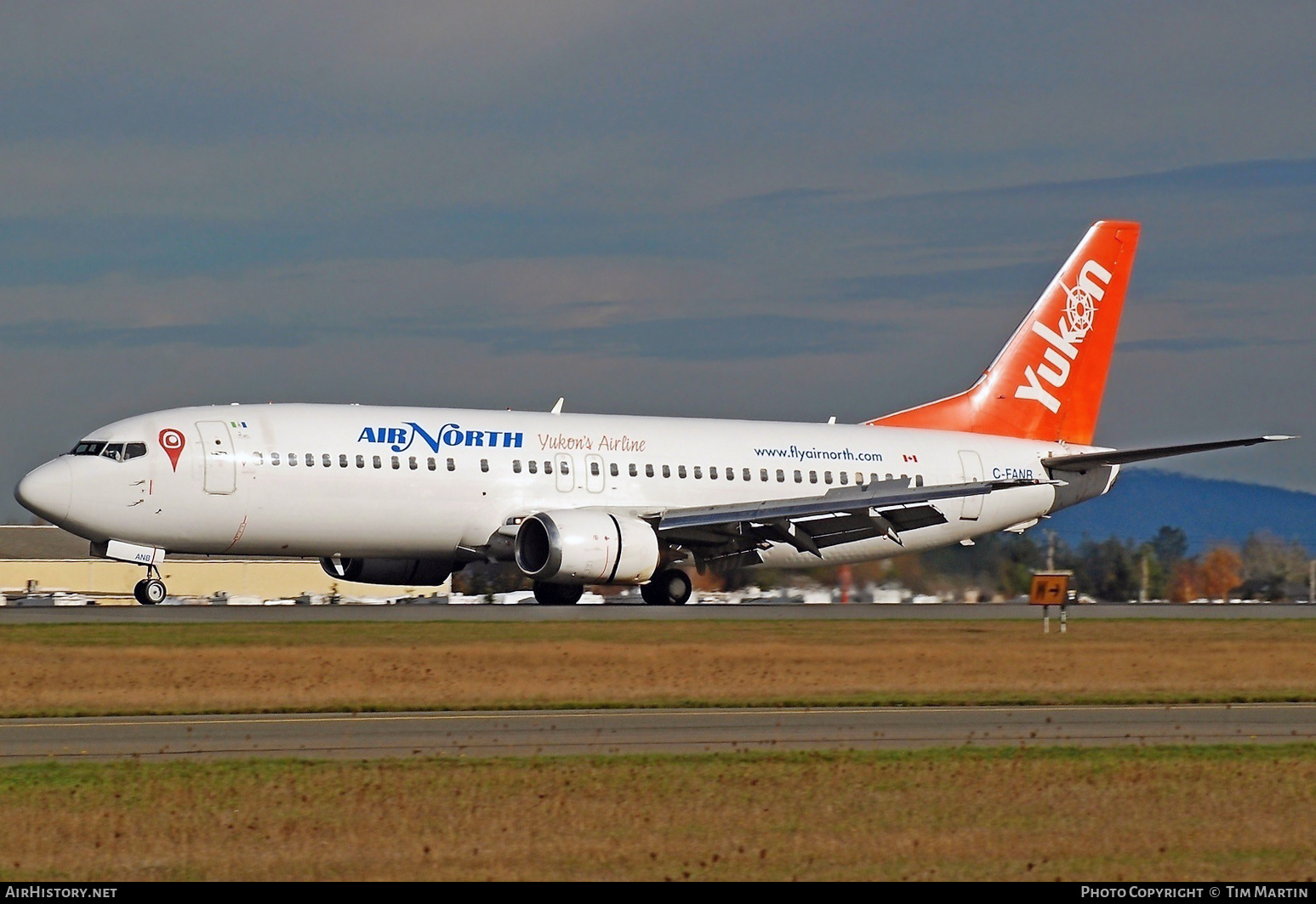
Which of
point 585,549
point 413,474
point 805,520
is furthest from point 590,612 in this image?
point 805,520

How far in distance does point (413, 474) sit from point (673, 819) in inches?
1041

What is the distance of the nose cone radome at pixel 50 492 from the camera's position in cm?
3681

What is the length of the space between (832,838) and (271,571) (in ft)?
221

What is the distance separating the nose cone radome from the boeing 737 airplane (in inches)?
1.5

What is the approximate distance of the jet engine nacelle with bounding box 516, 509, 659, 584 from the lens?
1508 inches

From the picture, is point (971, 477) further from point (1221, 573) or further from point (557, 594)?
point (557, 594)

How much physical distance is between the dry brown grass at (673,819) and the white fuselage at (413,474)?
72.5 feet

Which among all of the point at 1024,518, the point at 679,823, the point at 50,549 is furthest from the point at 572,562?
the point at 50,549

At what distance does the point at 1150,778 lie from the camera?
51.2 feet

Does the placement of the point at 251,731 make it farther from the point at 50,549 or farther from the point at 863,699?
the point at 50,549

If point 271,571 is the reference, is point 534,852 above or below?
below

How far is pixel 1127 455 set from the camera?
4472cm
